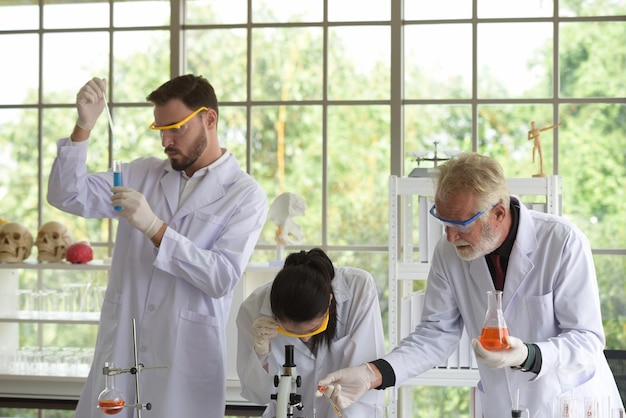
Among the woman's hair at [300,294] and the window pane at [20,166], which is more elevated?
the window pane at [20,166]

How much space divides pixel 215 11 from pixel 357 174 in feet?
3.83

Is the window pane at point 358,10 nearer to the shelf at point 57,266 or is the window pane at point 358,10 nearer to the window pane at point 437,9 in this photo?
the window pane at point 437,9

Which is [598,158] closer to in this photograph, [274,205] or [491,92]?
[491,92]

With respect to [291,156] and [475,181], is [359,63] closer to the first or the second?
[291,156]

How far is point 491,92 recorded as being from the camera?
468 centimetres

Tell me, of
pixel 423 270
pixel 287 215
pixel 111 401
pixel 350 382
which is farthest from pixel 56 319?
pixel 350 382

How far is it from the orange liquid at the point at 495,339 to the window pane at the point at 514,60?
2.75m

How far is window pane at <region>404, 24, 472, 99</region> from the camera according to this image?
469 centimetres

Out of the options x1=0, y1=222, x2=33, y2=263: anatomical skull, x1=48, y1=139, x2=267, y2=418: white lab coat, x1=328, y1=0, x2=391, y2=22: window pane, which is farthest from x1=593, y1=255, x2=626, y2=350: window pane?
x1=0, y1=222, x2=33, y2=263: anatomical skull

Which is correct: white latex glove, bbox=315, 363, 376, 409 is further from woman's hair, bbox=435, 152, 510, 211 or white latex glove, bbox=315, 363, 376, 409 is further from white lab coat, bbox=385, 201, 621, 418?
woman's hair, bbox=435, 152, 510, 211

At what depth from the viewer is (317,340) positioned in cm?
260

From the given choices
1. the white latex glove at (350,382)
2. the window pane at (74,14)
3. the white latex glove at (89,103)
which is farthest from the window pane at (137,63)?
the white latex glove at (350,382)

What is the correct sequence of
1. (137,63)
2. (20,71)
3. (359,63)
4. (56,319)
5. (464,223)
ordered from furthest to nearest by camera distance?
(20,71), (137,63), (359,63), (56,319), (464,223)

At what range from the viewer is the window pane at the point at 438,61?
469 cm
